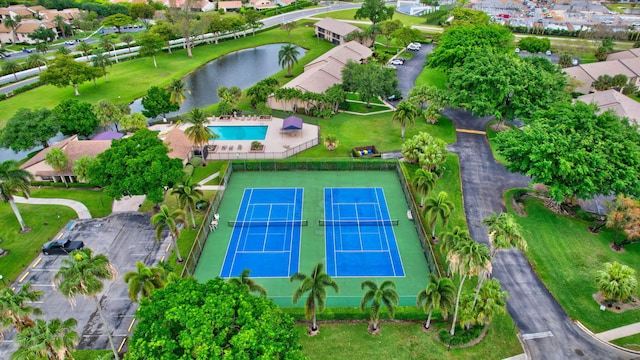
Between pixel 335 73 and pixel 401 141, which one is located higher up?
pixel 335 73

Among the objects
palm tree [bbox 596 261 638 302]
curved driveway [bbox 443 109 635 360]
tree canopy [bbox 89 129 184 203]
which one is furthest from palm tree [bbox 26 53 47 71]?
palm tree [bbox 596 261 638 302]

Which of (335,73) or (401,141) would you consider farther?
(335,73)

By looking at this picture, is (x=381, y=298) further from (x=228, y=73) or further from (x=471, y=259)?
(x=228, y=73)

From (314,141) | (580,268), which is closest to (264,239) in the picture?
(314,141)

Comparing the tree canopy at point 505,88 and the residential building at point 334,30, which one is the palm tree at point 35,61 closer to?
the residential building at point 334,30

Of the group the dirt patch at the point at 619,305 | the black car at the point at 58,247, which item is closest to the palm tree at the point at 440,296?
the dirt patch at the point at 619,305

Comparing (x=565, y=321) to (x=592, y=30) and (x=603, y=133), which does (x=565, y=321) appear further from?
(x=592, y=30)
